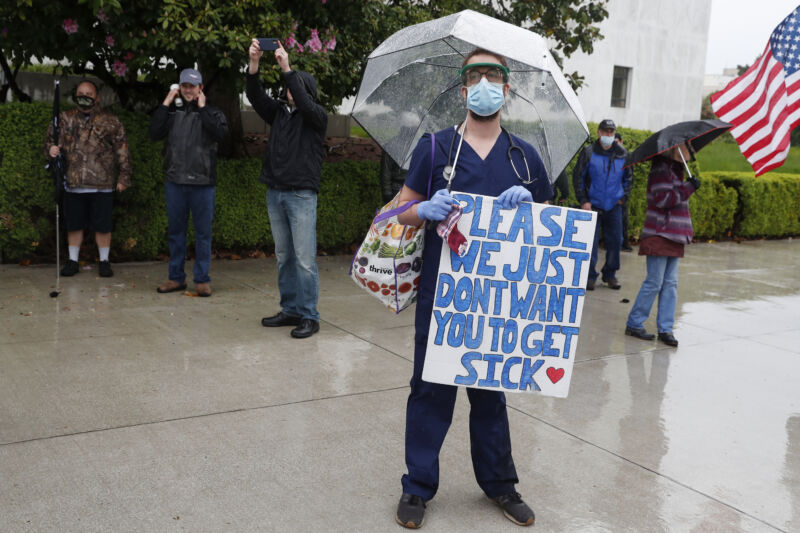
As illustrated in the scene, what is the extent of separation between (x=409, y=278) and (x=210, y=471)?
1332mm

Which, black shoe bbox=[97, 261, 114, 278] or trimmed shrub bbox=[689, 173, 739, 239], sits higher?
trimmed shrub bbox=[689, 173, 739, 239]

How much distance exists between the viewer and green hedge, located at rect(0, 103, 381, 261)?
8000mm

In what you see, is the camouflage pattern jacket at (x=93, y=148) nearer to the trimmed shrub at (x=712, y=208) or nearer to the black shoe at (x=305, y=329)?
the black shoe at (x=305, y=329)

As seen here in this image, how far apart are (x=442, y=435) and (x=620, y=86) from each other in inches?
920

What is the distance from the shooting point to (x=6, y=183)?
26.1ft

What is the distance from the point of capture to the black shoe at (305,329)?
20.2 feet

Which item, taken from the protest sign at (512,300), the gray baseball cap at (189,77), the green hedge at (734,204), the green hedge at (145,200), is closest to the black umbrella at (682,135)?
the protest sign at (512,300)

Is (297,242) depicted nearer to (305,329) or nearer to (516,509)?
(305,329)

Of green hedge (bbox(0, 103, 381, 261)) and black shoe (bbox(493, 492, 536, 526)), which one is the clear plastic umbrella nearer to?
black shoe (bbox(493, 492, 536, 526))

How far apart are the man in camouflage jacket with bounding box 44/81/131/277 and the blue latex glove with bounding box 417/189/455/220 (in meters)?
5.64

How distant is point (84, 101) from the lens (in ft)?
25.8

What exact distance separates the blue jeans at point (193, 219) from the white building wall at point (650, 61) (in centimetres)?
1692

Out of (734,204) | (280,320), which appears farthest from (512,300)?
(734,204)

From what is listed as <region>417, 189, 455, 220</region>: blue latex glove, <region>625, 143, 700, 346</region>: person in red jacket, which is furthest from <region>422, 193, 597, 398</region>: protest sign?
<region>625, 143, 700, 346</region>: person in red jacket
